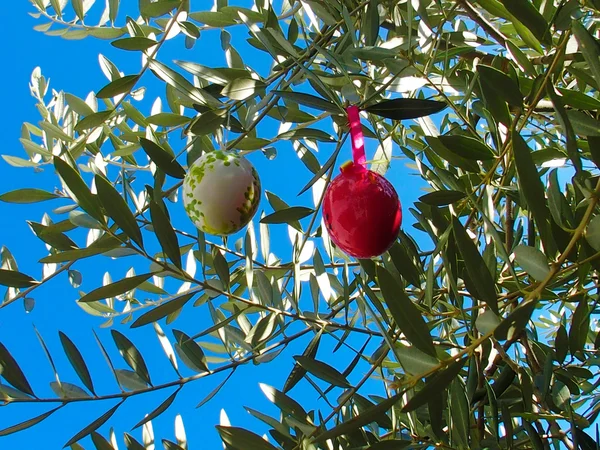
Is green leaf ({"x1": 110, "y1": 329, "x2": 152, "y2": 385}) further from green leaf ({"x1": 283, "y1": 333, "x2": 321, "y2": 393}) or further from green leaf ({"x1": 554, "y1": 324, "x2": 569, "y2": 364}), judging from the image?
green leaf ({"x1": 554, "y1": 324, "x2": 569, "y2": 364})

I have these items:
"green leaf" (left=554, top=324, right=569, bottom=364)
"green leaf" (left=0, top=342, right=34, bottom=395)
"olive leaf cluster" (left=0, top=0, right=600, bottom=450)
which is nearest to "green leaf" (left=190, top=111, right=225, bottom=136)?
"olive leaf cluster" (left=0, top=0, right=600, bottom=450)

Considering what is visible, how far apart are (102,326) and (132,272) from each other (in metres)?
0.16

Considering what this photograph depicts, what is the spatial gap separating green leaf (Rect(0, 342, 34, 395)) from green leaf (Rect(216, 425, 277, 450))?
13.9 inches

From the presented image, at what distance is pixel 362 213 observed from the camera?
86cm

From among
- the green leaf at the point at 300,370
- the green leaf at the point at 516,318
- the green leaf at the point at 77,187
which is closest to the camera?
the green leaf at the point at 516,318

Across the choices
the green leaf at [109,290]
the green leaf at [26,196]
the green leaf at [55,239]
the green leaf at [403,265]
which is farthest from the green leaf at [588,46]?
the green leaf at [26,196]

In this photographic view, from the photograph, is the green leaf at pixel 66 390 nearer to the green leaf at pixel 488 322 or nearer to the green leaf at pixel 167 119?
the green leaf at pixel 167 119

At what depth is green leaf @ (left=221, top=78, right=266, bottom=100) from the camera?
934mm

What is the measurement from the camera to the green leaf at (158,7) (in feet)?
3.75

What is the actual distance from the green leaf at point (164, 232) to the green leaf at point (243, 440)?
232 mm

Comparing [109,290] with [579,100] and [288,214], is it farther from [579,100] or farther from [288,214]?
[579,100]

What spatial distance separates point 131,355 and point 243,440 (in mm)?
288

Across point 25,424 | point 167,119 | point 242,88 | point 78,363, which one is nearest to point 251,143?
point 167,119

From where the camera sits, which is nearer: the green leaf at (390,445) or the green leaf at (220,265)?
the green leaf at (390,445)
